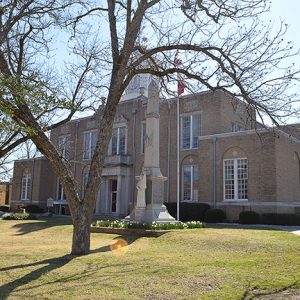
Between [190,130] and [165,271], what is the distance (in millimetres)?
25233

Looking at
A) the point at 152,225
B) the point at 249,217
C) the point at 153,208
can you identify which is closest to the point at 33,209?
the point at 249,217

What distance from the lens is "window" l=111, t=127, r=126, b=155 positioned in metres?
38.2

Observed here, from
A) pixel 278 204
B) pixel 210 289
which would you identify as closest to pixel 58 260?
pixel 210 289

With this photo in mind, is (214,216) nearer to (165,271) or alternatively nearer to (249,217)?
(249,217)

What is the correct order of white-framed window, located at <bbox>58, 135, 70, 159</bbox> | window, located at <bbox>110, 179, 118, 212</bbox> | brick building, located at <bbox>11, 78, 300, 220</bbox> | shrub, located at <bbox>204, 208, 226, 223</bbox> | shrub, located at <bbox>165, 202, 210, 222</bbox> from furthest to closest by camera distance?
window, located at <bbox>110, 179, 118, 212</bbox> < shrub, located at <bbox>165, 202, 210, 222</bbox> < shrub, located at <bbox>204, 208, 226, 223</bbox> < brick building, located at <bbox>11, 78, 300, 220</bbox> < white-framed window, located at <bbox>58, 135, 70, 159</bbox>

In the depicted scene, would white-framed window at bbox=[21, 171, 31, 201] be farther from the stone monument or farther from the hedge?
the stone monument

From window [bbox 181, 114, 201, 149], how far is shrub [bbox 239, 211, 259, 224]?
810 centimetres

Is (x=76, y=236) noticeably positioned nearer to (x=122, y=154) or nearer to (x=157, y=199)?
(x=157, y=199)

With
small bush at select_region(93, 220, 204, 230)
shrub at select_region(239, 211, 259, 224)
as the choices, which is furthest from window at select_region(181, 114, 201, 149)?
small bush at select_region(93, 220, 204, 230)

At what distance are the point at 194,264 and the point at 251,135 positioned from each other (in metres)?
19.9

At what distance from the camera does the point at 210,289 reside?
24.3 ft

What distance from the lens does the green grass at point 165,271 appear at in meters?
7.18

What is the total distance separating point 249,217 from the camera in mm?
26344

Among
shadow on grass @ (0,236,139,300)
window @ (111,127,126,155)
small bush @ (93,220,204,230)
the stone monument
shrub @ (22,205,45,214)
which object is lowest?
shadow on grass @ (0,236,139,300)
